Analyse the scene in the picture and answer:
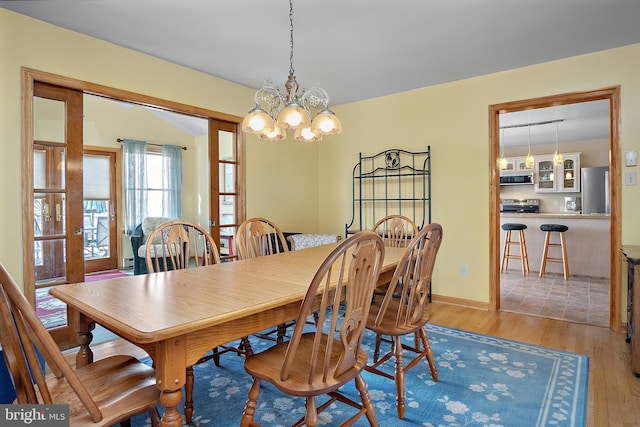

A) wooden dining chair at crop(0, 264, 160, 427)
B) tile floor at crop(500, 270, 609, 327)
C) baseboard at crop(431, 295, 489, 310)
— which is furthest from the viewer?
baseboard at crop(431, 295, 489, 310)

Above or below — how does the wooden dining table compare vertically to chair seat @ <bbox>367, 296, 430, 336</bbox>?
above

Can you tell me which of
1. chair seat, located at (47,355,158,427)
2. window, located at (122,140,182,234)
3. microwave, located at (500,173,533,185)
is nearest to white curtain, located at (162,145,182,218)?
window, located at (122,140,182,234)

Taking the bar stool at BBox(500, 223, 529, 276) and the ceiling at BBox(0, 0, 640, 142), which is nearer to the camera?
the ceiling at BBox(0, 0, 640, 142)

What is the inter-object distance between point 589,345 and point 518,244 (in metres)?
2.95

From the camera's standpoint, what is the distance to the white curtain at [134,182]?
5.82 meters

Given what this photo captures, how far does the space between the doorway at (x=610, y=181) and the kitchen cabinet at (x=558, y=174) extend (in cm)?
421

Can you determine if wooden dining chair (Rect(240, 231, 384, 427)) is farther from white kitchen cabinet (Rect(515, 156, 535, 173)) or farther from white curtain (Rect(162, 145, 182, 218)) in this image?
white kitchen cabinet (Rect(515, 156, 535, 173))

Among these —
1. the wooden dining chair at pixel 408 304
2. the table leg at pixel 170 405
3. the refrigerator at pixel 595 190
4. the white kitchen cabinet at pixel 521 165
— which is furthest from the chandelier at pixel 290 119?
the refrigerator at pixel 595 190

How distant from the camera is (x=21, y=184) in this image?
94.4 inches

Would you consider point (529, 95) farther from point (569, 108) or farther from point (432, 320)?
point (432, 320)

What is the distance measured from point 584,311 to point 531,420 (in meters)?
2.28

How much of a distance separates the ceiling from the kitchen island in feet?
8.87

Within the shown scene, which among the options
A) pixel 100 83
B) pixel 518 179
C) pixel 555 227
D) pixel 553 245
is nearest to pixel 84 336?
pixel 100 83

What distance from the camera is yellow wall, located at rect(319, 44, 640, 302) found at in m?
2.91
